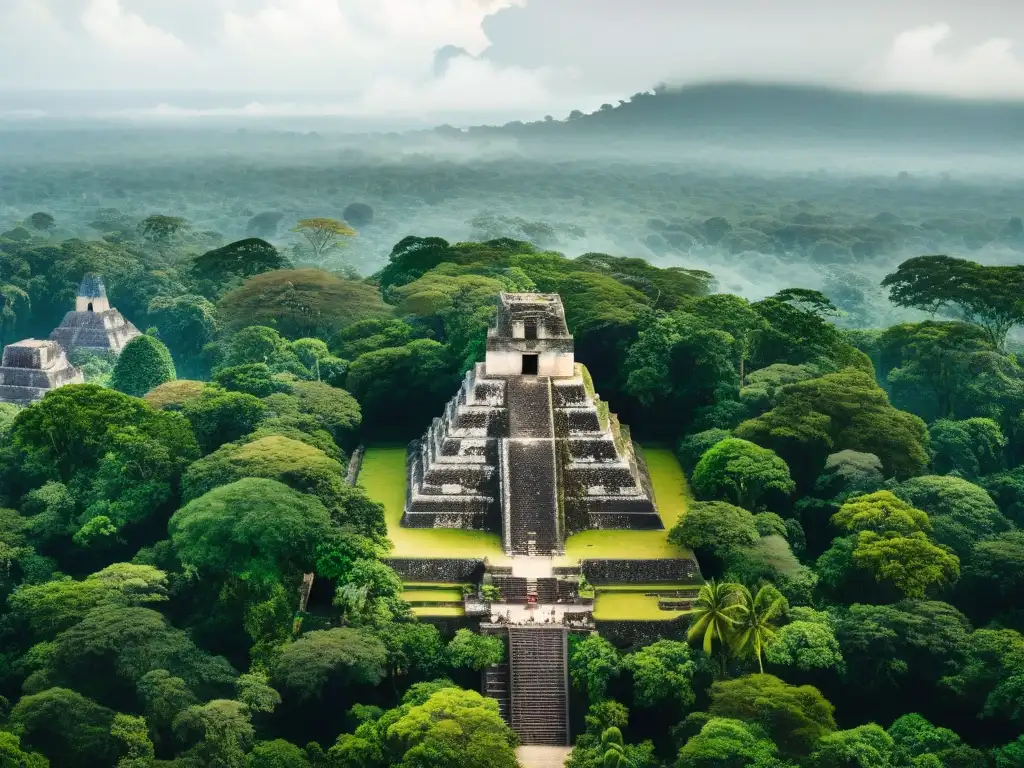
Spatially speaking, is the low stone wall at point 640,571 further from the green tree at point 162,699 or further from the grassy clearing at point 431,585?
the green tree at point 162,699

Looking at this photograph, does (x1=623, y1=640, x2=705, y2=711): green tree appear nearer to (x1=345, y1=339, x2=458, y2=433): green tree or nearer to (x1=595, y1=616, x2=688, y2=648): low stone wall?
(x1=595, y1=616, x2=688, y2=648): low stone wall

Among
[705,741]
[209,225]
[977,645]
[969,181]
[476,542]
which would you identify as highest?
[969,181]

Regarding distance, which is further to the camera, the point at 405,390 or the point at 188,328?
the point at 188,328

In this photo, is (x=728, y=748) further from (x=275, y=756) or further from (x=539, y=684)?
(x=275, y=756)

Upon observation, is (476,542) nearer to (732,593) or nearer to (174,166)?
(732,593)

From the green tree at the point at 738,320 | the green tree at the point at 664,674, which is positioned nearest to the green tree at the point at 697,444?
the green tree at the point at 738,320

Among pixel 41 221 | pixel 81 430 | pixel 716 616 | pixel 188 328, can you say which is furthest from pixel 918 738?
pixel 41 221

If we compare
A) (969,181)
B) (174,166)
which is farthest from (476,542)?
(174,166)
